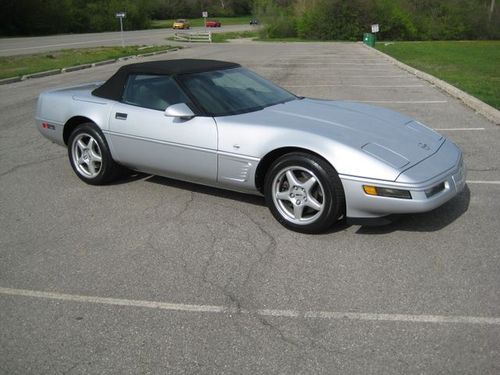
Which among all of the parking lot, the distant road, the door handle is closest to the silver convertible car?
the door handle

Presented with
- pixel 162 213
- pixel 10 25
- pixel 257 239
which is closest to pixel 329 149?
pixel 257 239

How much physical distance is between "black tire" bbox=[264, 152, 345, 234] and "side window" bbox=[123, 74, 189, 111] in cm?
119

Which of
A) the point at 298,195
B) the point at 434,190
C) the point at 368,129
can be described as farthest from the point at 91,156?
the point at 434,190

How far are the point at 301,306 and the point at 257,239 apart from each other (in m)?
1.04

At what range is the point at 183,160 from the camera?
15.3 feet

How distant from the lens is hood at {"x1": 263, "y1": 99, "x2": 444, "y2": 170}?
4.02 metres

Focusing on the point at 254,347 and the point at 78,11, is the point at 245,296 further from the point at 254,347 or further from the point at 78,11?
the point at 78,11

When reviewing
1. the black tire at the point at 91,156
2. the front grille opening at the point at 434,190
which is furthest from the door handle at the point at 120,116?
the front grille opening at the point at 434,190

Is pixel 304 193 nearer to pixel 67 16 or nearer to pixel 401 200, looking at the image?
pixel 401 200

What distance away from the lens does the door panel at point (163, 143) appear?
452 cm

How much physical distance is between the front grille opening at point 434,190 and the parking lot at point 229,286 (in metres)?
0.39

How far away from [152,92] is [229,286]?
2375 millimetres

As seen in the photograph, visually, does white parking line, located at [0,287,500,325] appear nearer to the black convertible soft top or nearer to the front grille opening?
the front grille opening

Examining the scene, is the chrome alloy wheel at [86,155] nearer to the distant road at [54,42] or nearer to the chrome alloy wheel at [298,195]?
the chrome alloy wheel at [298,195]
